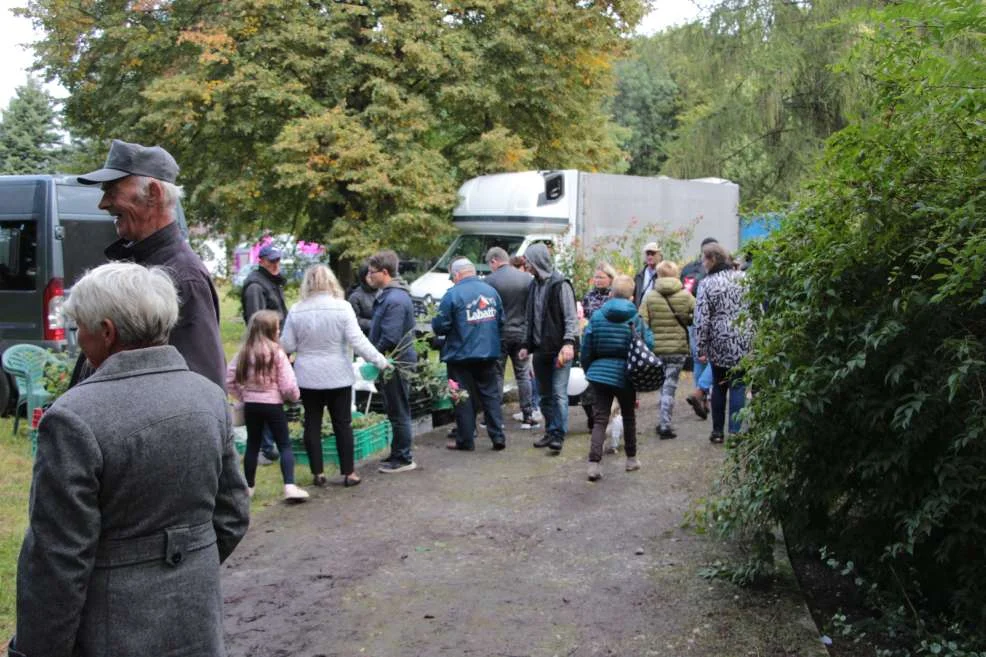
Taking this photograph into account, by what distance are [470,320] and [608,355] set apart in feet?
5.38

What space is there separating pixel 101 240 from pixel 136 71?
10.5m

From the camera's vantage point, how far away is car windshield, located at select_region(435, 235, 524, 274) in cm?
1694

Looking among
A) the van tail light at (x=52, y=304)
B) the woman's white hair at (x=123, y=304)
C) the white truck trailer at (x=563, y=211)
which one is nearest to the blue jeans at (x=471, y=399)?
the van tail light at (x=52, y=304)

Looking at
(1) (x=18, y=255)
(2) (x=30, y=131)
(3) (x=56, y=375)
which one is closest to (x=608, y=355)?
(3) (x=56, y=375)

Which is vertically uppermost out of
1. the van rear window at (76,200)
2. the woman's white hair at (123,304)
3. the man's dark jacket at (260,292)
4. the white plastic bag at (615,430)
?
the van rear window at (76,200)

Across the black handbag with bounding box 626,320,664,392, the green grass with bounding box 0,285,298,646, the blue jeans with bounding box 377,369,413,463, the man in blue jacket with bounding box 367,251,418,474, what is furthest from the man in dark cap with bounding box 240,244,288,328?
the black handbag with bounding box 626,320,664,392

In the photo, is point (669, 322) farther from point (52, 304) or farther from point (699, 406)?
point (52, 304)

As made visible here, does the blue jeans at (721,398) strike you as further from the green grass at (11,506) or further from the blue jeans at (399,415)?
the green grass at (11,506)

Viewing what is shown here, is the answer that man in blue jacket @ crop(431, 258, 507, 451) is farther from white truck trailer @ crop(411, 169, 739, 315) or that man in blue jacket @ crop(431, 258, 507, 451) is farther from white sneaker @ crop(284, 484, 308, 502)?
white truck trailer @ crop(411, 169, 739, 315)

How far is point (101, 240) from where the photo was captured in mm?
11453

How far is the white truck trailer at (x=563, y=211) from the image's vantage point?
1655cm

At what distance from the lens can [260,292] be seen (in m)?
9.41

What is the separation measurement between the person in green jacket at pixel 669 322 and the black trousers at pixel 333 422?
134 inches

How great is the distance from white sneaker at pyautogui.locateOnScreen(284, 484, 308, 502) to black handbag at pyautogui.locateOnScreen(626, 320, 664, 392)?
2.81 meters
